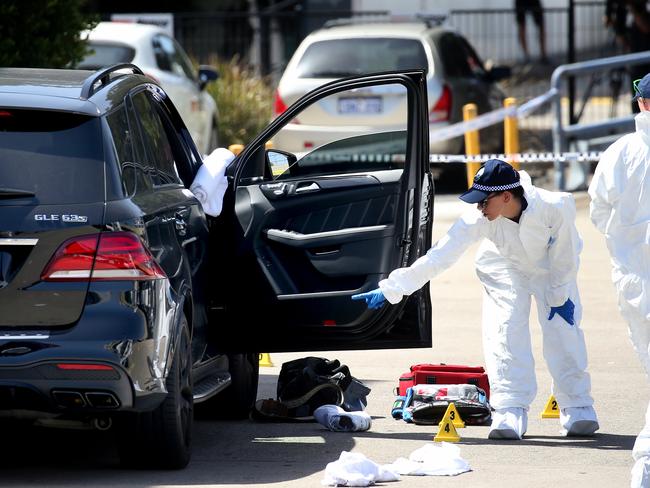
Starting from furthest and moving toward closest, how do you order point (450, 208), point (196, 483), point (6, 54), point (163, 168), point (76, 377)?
point (450, 208) → point (6, 54) → point (163, 168) → point (196, 483) → point (76, 377)

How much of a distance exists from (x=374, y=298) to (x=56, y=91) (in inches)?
69.8

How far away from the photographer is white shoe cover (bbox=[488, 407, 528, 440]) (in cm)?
730

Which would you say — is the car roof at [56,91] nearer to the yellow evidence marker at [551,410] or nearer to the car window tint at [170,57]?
the yellow evidence marker at [551,410]

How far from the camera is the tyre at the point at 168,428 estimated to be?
6.25m

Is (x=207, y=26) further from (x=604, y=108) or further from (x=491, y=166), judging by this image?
(x=491, y=166)

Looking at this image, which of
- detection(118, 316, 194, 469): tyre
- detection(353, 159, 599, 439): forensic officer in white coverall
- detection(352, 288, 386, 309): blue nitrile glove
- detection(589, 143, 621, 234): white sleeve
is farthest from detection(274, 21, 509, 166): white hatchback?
detection(118, 316, 194, 469): tyre

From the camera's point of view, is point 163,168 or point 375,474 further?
point 163,168

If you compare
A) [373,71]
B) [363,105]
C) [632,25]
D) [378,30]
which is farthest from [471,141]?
[632,25]

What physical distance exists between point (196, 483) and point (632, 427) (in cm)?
248

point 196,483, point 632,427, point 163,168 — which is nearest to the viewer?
point 196,483

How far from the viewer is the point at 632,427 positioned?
7629 millimetres

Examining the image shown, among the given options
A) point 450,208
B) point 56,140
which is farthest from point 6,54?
point 450,208

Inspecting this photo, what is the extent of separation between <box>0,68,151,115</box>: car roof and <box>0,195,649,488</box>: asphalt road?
4.96 ft

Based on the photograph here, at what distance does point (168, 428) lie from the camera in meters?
6.29
